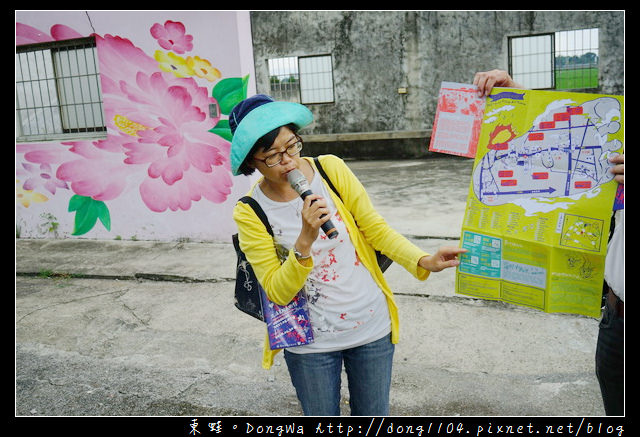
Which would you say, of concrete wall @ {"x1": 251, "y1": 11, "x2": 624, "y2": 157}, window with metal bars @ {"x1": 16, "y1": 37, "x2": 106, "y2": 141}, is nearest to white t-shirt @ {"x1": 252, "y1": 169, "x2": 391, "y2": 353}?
window with metal bars @ {"x1": 16, "y1": 37, "x2": 106, "y2": 141}

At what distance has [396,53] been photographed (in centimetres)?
1223

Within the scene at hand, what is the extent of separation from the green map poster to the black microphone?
1.69 feet

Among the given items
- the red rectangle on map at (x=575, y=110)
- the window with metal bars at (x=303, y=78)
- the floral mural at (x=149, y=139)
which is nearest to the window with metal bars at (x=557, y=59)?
the window with metal bars at (x=303, y=78)

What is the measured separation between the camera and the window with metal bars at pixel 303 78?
42.0 feet

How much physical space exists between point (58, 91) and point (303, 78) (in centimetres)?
730

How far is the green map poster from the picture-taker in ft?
5.45

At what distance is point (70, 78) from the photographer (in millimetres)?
6312

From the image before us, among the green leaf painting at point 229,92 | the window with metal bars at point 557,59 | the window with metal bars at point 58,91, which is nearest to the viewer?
the green leaf painting at point 229,92

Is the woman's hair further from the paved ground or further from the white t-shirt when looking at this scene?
the paved ground

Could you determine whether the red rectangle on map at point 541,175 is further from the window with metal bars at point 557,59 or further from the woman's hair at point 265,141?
the window with metal bars at point 557,59

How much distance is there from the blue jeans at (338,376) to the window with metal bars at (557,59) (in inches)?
445

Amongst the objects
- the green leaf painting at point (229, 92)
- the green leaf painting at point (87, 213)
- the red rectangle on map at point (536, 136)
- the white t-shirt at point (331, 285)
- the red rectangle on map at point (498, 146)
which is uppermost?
the green leaf painting at point (229, 92)

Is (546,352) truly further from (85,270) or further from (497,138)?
(85,270)

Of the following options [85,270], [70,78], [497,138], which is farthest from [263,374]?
[70,78]
